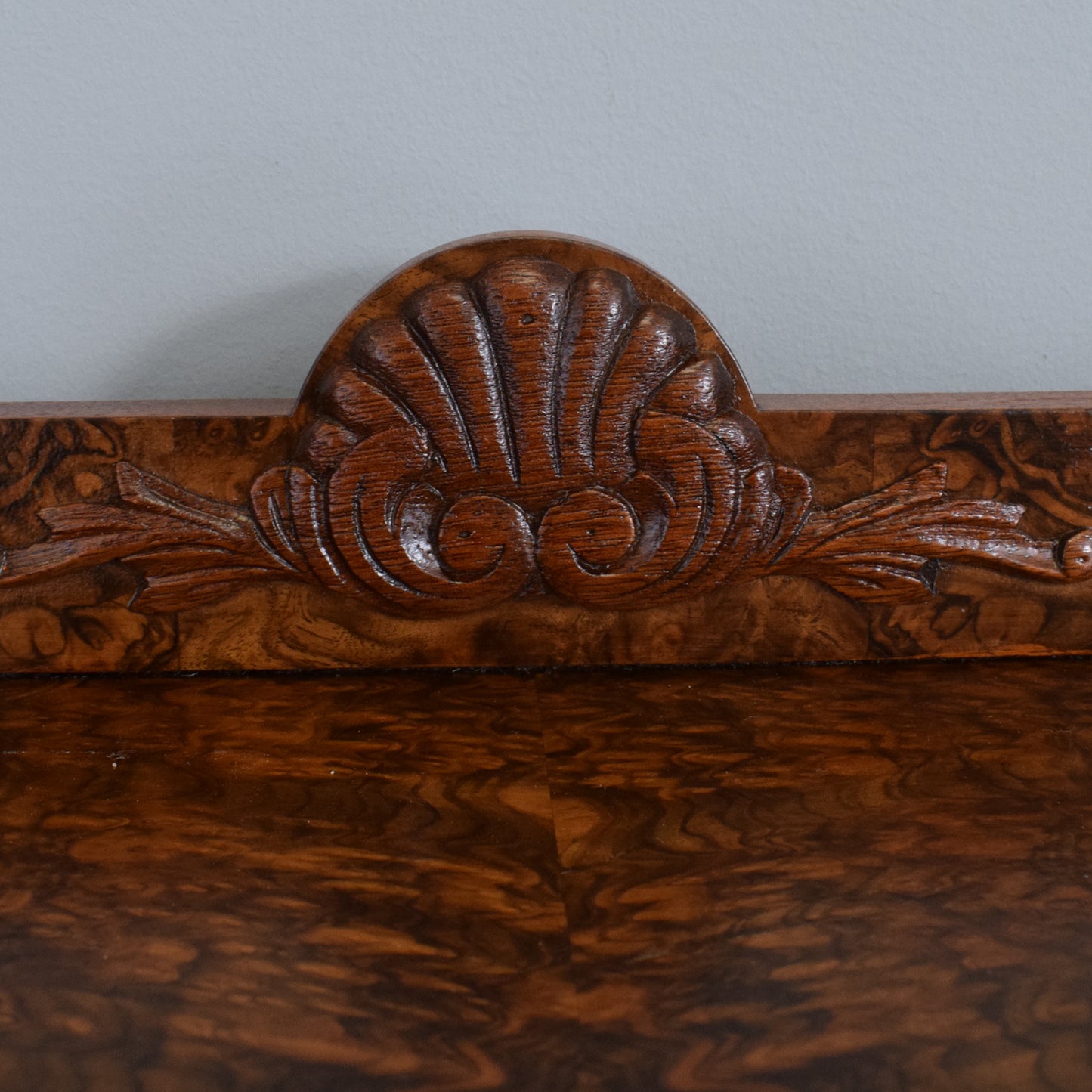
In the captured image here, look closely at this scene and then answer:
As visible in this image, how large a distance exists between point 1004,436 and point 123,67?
1.58 ft

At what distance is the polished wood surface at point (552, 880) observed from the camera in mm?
338

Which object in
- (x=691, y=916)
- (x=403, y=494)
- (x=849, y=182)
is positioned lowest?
(x=691, y=916)

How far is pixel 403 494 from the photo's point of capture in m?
0.54

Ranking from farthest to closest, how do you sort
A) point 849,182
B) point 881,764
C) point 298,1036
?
point 849,182, point 881,764, point 298,1036

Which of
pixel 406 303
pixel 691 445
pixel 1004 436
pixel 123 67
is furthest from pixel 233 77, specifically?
pixel 1004 436

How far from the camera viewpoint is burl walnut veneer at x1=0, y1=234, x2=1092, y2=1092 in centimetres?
35

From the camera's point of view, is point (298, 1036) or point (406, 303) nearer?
point (298, 1036)

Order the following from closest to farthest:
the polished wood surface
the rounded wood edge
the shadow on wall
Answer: the polished wood surface
the rounded wood edge
the shadow on wall

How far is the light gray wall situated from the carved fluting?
11cm

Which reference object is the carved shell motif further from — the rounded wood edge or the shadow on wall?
the shadow on wall

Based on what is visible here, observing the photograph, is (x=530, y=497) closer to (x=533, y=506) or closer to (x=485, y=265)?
(x=533, y=506)

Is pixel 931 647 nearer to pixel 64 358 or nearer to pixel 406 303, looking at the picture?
pixel 406 303

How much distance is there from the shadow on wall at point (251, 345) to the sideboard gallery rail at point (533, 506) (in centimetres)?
7

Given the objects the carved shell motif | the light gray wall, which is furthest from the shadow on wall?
the carved shell motif
